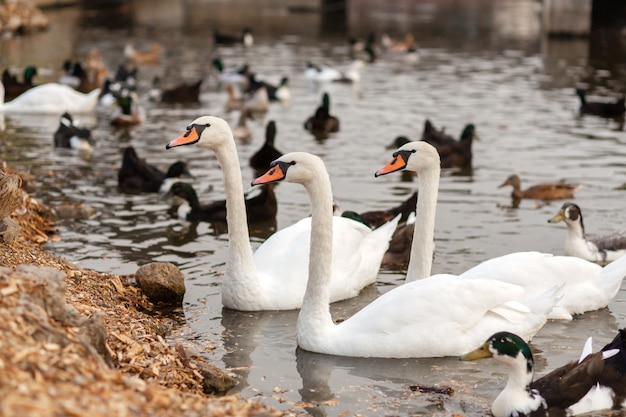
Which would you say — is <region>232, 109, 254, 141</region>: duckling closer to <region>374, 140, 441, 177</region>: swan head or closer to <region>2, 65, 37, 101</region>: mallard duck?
<region>2, 65, 37, 101</region>: mallard duck

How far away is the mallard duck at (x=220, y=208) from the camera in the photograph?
13047mm

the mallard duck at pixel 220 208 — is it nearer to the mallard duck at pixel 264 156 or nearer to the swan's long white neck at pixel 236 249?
the mallard duck at pixel 264 156

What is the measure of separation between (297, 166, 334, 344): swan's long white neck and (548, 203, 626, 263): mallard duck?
145 inches

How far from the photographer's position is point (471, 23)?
44406mm

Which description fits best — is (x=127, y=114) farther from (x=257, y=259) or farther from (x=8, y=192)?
(x=8, y=192)

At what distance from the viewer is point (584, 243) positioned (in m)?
11.4

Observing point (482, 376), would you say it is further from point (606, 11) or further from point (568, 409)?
point (606, 11)

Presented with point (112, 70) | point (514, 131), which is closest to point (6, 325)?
point (514, 131)

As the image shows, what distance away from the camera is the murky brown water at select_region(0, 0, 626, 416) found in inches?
320

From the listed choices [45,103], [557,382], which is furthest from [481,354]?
[45,103]

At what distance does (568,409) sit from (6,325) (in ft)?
11.7

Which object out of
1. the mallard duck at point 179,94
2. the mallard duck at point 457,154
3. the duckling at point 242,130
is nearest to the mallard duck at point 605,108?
the mallard duck at point 457,154

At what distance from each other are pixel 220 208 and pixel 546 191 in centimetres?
418

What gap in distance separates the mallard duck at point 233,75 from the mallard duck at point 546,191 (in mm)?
12267
